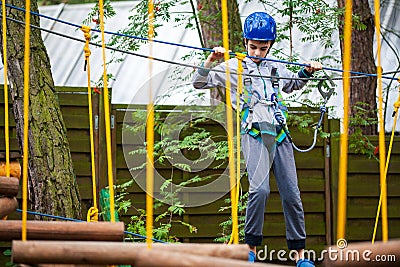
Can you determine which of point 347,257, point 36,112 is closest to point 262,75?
point 36,112

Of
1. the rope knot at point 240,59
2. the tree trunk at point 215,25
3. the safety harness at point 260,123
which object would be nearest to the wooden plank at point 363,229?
the tree trunk at point 215,25

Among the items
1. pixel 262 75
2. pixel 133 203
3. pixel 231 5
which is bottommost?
pixel 133 203

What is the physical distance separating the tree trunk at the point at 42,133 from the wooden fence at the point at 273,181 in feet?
3.15

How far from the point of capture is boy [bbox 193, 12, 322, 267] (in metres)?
2.85

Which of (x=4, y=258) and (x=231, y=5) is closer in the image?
(x=4, y=258)

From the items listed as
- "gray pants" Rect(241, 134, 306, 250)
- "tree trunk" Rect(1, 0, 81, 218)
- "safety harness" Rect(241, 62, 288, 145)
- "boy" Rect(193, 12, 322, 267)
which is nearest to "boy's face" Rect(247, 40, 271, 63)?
"boy" Rect(193, 12, 322, 267)

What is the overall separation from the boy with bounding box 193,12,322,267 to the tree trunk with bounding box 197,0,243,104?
1.68 m

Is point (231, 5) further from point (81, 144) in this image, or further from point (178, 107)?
point (81, 144)

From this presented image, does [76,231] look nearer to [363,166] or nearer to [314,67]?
[314,67]

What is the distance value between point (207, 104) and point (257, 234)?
197cm

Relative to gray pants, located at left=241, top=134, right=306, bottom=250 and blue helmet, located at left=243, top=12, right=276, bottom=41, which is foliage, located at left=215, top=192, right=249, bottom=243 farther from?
blue helmet, located at left=243, top=12, right=276, bottom=41

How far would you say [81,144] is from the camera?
4.56 m

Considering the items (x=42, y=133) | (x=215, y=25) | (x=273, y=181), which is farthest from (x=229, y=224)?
(x=42, y=133)

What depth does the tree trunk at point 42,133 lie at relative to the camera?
11.3 ft
